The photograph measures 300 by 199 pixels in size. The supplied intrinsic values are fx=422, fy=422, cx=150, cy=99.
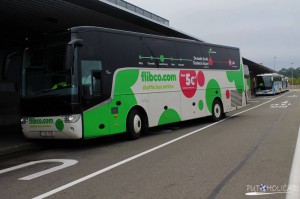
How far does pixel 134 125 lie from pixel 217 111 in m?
6.40

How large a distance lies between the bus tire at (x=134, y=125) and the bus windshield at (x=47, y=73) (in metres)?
2.43

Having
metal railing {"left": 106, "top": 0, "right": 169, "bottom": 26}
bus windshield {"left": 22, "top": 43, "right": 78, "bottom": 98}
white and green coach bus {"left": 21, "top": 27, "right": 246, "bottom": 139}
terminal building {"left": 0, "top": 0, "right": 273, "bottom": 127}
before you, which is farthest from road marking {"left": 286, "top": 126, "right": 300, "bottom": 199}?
metal railing {"left": 106, "top": 0, "right": 169, "bottom": 26}

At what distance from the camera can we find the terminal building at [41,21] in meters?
14.4

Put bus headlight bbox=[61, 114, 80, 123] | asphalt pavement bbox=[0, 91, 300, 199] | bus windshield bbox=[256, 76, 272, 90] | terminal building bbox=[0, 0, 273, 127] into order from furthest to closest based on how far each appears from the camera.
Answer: bus windshield bbox=[256, 76, 272, 90]
terminal building bbox=[0, 0, 273, 127]
bus headlight bbox=[61, 114, 80, 123]
asphalt pavement bbox=[0, 91, 300, 199]

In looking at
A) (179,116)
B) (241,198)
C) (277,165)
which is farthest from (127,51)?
(241,198)

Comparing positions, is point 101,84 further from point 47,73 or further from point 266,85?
point 266,85

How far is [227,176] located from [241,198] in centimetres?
138

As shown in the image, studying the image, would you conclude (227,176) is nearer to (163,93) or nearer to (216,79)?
(163,93)

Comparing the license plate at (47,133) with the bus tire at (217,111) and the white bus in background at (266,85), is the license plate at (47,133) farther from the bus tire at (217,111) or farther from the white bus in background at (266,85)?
the white bus in background at (266,85)

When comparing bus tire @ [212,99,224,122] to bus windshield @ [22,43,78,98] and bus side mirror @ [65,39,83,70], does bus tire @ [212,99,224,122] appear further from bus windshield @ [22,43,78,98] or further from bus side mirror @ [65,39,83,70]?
bus side mirror @ [65,39,83,70]

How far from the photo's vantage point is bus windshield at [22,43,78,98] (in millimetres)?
10891

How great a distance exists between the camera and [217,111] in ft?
60.0

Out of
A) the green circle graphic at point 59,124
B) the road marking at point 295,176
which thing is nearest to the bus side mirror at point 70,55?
the green circle graphic at point 59,124

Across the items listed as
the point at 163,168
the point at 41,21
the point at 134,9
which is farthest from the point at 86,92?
the point at 134,9
